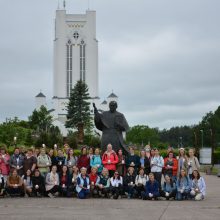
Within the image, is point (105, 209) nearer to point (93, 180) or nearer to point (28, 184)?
point (93, 180)

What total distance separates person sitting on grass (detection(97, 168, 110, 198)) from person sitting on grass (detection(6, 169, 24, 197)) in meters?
2.25

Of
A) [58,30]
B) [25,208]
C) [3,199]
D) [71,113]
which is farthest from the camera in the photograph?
[58,30]

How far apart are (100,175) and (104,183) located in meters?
0.32

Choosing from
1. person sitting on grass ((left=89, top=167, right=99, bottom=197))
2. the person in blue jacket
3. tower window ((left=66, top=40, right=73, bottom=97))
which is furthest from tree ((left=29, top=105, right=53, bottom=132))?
person sitting on grass ((left=89, top=167, right=99, bottom=197))

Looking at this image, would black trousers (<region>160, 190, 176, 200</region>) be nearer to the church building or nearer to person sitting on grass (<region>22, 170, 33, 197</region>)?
person sitting on grass (<region>22, 170, 33, 197</region>)

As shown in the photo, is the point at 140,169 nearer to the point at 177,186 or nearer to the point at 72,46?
the point at 177,186

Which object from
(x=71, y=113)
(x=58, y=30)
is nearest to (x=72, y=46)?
(x=58, y=30)

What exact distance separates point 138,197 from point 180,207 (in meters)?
2.82

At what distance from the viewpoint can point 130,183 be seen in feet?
50.4

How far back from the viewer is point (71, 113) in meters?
77.8

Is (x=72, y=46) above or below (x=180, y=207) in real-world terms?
above

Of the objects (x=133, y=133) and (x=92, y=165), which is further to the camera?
(x=133, y=133)

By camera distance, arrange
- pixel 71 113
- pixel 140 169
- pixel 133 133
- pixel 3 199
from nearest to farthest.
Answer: pixel 3 199, pixel 140 169, pixel 71 113, pixel 133 133

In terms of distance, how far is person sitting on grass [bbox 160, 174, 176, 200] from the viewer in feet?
49.4
